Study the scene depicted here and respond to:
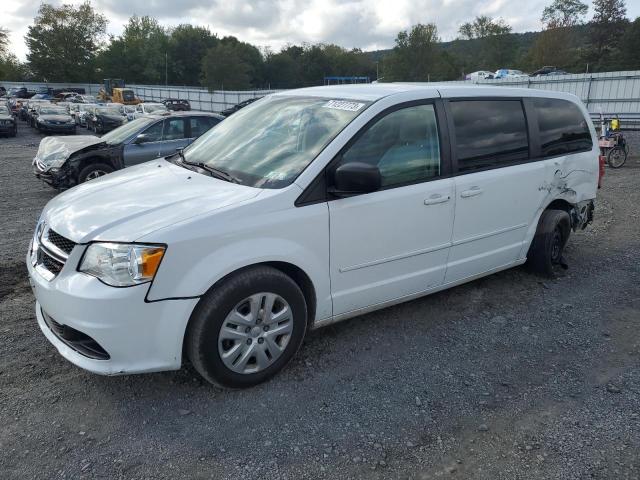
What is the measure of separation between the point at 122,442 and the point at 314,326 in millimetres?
1356

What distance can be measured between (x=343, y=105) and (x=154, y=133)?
6929 mm

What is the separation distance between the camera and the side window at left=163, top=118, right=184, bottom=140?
9766 mm

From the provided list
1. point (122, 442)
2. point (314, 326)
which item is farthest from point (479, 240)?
point (122, 442)

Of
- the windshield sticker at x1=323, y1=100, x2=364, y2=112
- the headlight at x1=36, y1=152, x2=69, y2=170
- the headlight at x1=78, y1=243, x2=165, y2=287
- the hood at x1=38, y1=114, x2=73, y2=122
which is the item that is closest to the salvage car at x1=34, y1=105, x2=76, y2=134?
the hood at x1=38, y1=114, x2=73, y2=122

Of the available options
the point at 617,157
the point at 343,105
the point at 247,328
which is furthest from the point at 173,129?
the point at 617,157

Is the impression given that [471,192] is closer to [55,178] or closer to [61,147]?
[55,178]

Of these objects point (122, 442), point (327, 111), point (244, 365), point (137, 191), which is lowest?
point (122, 442)

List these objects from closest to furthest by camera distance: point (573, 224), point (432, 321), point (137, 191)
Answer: point (137, 191), point (432, 321), point (573, 224)

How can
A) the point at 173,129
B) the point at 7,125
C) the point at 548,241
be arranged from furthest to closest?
the point at 7,125 → the point at 173,129 → the point at 548,241

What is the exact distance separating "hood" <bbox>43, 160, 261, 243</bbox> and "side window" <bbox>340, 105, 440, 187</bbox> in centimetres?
85

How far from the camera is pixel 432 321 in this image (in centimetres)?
415

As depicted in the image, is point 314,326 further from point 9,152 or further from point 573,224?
point 9,152

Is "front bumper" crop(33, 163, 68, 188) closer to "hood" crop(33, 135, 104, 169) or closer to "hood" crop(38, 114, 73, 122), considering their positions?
"hood" crop(33, 135, 104, 169)

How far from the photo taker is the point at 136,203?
310cm
